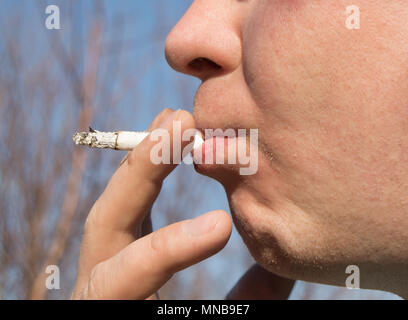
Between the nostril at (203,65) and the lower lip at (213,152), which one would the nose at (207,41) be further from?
the lower lip at (213,152)

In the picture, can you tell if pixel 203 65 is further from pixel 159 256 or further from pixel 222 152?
pixel 159 256

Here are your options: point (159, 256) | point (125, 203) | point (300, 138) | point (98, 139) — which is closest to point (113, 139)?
point (98, 139)

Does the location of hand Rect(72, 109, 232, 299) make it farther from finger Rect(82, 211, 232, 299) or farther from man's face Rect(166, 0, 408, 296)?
man's face Rect(166, 0, 408, 296)

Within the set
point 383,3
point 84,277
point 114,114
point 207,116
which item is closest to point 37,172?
point 114,114

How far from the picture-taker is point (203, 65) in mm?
908

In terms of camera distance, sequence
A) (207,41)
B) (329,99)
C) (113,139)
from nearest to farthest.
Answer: (329,99), (207,41), (113,139)

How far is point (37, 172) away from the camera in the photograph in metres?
2.52

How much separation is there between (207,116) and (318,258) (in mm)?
350

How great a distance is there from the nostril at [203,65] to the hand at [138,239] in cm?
10

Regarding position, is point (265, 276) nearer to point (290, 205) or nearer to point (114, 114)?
point (290, 205)

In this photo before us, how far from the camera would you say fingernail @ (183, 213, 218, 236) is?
787 mm

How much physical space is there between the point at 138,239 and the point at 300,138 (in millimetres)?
386

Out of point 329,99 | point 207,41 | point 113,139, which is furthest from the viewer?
point 113,139

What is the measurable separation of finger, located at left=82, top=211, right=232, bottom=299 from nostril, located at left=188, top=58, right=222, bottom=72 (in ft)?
0.97
